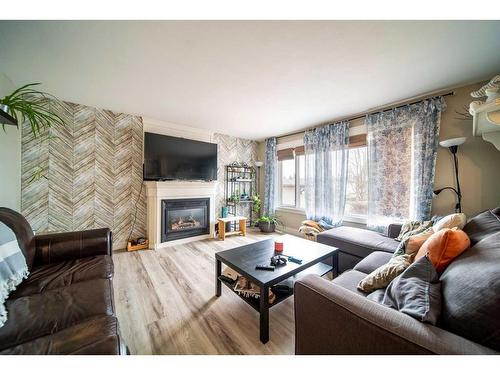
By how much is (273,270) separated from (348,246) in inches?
43.2

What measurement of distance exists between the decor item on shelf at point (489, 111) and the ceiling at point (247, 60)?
0.30 meters

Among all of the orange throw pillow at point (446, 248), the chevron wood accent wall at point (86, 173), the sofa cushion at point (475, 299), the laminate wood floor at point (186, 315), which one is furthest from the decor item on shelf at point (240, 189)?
the sofa cushion at point (475, 299)

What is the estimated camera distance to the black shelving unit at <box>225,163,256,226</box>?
4098 mm

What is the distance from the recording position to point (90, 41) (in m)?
1.37

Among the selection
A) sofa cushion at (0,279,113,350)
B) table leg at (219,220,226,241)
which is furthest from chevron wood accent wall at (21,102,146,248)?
sofa cushion at (0,279,113,350)

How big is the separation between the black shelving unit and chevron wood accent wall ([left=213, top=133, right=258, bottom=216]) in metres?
0.09

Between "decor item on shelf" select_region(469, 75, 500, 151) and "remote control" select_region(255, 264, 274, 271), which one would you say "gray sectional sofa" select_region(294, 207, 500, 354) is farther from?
"decor item on shelf" select_region(469, 75, 500, 151)

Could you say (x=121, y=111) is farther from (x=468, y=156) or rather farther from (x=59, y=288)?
(x=468, y=156)

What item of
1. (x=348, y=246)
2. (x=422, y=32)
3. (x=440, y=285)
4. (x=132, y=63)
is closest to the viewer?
(x=440, y=285)

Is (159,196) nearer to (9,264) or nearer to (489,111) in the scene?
(9,264)

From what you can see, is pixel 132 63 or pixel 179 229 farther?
pixel 179 229

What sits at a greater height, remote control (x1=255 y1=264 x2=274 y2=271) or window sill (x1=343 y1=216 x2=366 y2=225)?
window sill (x1=343 y1=216 x2=366 y2=225)
